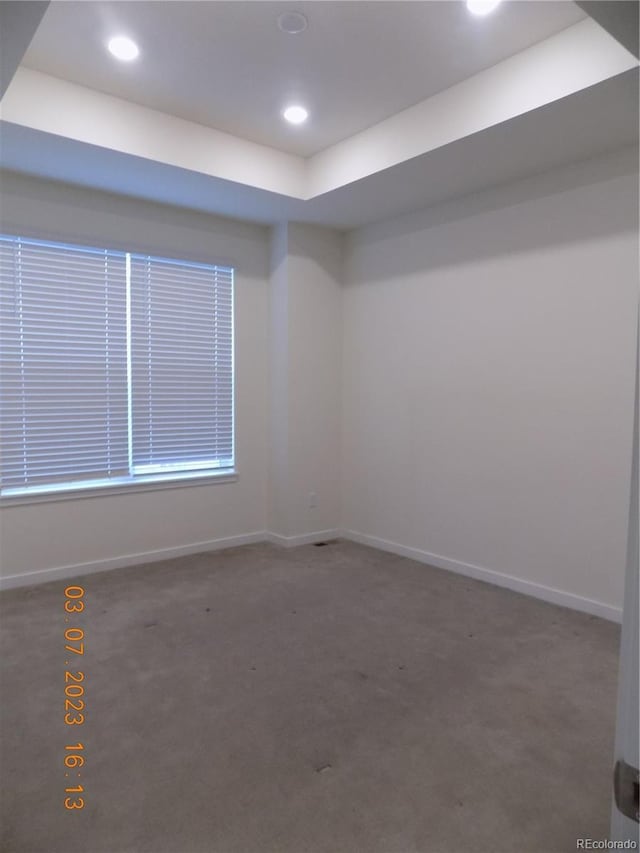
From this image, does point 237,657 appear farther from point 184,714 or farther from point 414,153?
point 414,153

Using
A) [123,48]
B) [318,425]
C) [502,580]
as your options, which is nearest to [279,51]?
[123,48]

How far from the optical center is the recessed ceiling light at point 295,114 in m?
3.33

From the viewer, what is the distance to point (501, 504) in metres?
3.86

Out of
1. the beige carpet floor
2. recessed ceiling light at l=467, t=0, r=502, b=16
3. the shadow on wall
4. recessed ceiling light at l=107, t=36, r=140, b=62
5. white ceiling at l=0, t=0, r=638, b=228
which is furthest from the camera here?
the shadow on wall

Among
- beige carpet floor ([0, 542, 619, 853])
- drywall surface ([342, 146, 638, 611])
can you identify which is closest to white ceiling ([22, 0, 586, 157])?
drywall surface ([342, 146, 638, 611])

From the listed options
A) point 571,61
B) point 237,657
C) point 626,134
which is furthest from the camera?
point 626,134

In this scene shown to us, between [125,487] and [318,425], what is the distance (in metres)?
1.77

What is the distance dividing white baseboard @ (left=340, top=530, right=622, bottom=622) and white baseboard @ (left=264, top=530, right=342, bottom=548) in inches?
9.3

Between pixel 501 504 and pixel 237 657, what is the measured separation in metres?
2.15

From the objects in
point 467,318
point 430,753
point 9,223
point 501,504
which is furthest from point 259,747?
point 9,223

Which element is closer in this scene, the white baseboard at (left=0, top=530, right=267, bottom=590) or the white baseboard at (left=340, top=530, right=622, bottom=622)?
the white baseboard at (left=340, top=530, right=622, bottom=622)

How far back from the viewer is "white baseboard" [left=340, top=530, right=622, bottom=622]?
3.34 m

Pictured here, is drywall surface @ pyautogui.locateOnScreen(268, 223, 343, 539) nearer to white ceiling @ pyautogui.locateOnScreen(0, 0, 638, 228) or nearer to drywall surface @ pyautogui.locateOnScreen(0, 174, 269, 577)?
drywall surface @ pyautogui.locateOnScreen(0, 174, 269, 577)

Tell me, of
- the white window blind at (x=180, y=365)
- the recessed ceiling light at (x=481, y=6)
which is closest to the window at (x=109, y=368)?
the white window blind at (x=180, y=365)
